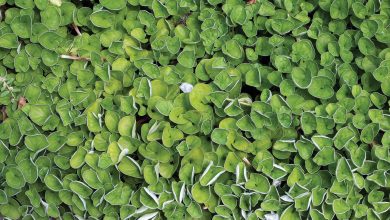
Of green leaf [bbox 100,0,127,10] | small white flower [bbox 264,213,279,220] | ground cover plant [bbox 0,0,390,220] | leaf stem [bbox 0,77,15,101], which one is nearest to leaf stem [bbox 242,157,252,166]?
ground cover plant [bbox 0,0,390,220]

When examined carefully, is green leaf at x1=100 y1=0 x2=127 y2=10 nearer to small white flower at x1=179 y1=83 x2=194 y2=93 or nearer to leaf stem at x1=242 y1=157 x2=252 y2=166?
small white flower at x1=179 y1=83 x2=194 y2=93

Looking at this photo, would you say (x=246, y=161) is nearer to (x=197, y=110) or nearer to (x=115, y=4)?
(x=197, y=110)

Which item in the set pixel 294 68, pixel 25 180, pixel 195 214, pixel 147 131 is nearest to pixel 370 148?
pixel 294 68

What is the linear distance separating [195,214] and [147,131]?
0.34 m

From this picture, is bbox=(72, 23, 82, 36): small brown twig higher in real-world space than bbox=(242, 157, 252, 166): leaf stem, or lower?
higher

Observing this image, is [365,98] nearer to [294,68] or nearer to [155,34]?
[294,68]

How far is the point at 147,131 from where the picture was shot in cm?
204

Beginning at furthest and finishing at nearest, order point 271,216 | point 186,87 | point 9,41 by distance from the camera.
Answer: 1. point 9,41
2. point 186,87
3. point 271,216

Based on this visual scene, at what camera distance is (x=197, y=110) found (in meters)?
2.04

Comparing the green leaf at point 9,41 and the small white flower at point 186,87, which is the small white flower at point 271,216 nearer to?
the small white flower at point 186,87

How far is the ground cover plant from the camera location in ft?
6.46

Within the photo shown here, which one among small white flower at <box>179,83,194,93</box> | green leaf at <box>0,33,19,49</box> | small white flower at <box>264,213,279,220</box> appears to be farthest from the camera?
green leaf at <box>0,33,19,49</box>

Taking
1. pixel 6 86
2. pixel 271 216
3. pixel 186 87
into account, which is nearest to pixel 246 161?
pixel 271 216

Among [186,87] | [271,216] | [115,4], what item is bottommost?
[271,216]
